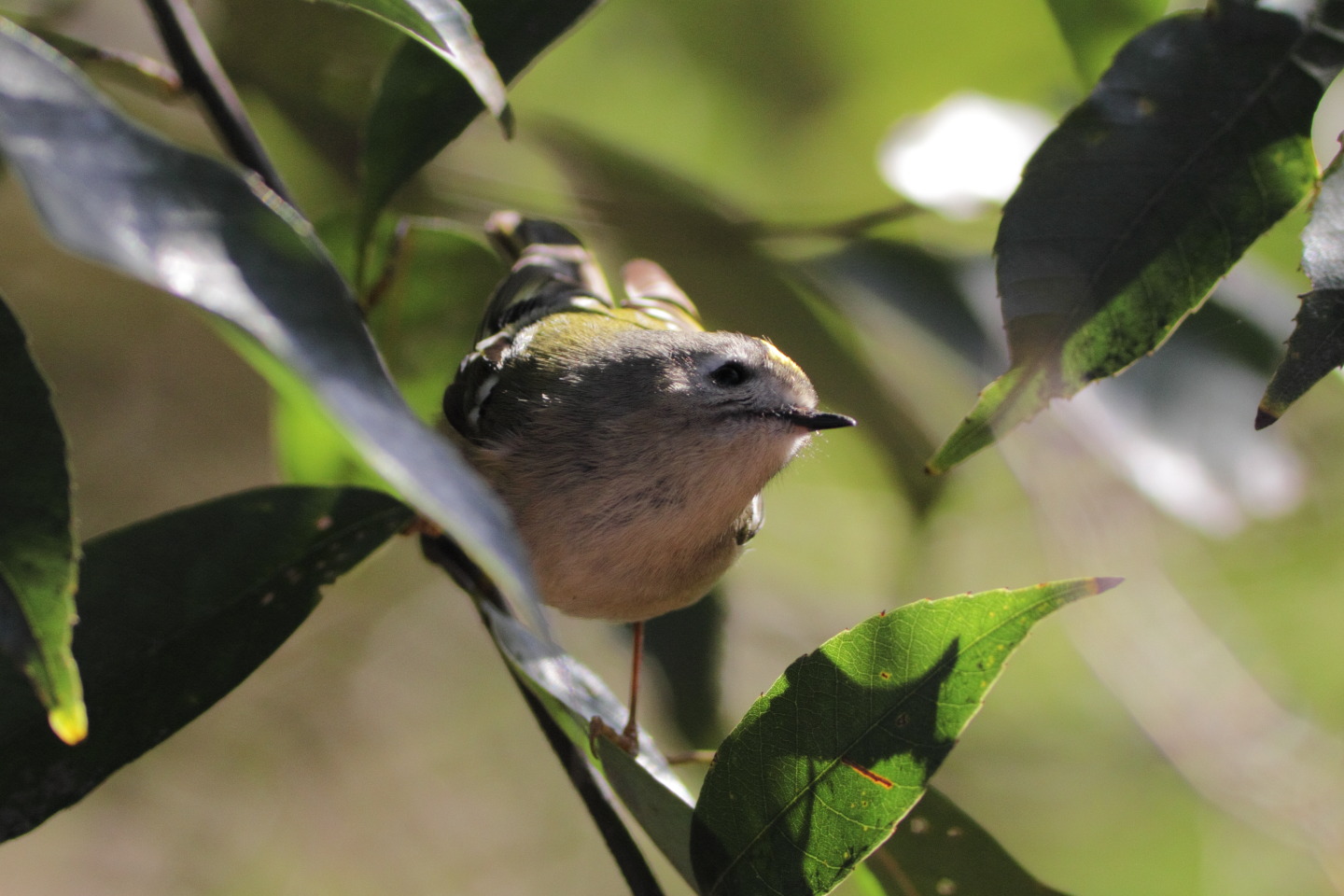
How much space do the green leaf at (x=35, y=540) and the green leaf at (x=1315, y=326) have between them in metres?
0.70

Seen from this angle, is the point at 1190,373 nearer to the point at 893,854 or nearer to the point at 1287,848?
the point at 893,854

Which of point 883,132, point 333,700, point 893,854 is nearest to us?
point 893,854

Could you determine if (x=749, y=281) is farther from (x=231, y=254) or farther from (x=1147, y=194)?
(x=231, y=254)

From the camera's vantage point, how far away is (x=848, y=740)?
709mm

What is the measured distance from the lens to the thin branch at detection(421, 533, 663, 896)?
77 centimetres

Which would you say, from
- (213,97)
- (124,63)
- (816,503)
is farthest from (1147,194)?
(816,503)

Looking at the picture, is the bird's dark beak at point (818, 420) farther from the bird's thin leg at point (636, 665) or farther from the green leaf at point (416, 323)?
the green leaf at point (416, 323)

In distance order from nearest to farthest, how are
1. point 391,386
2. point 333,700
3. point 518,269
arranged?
point 391,386
point 518,269
point 333,700

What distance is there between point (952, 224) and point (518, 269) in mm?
678

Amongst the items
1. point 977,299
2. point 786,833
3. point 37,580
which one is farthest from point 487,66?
point 977,299

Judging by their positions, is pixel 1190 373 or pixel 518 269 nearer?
pixel 1190 373

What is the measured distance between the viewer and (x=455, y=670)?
2797 millimetres

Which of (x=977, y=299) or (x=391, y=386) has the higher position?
(x=391, y=386)

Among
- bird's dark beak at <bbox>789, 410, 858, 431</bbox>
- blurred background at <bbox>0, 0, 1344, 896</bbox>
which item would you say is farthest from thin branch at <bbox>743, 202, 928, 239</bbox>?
bird's dark beak at <bbox>789, 410, 858, 431</bbox>
